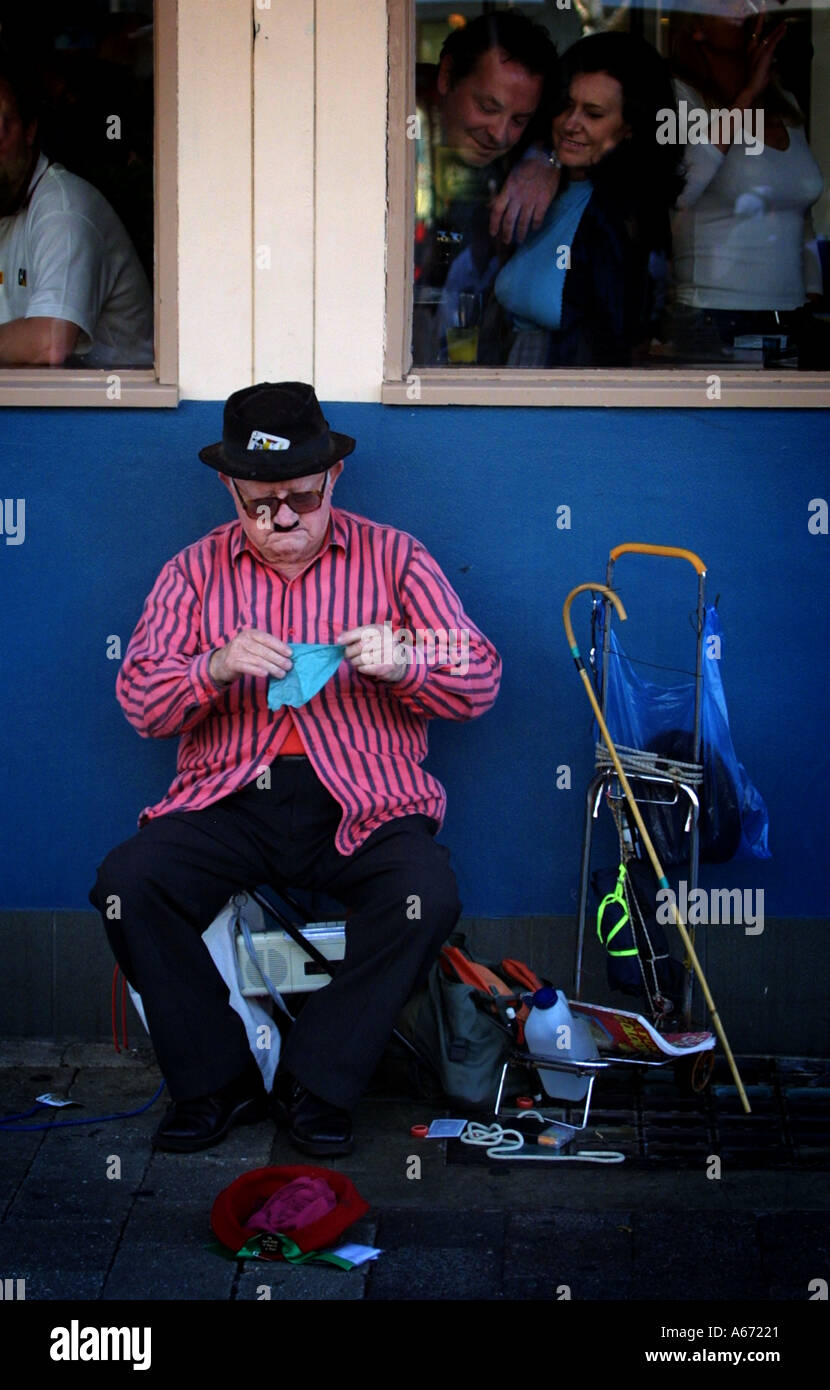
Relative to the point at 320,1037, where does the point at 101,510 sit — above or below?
above

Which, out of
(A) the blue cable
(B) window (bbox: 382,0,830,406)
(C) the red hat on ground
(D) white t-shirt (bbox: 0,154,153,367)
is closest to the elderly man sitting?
(A) the blue cable

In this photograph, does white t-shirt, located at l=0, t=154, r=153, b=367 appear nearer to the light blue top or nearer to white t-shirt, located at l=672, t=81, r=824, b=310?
the light blue top

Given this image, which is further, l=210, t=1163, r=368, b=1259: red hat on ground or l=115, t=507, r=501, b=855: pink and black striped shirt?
l=115, t=507, r=501, b=855: pink and black striped shirt

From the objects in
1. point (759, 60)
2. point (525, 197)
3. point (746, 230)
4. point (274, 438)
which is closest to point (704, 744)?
point (274, 438)

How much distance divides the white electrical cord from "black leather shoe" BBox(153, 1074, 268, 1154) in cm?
53

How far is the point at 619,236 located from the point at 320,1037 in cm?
228

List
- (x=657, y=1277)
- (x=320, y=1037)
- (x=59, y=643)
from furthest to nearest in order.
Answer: (x=59, y=643) < (x=320, y=1037) < (x=657, y=1277)

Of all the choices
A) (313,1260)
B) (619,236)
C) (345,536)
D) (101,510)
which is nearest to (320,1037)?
(313,1260)

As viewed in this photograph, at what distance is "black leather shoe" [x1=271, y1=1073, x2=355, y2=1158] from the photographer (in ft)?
12.9

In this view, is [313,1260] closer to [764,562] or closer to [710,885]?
[710,885]

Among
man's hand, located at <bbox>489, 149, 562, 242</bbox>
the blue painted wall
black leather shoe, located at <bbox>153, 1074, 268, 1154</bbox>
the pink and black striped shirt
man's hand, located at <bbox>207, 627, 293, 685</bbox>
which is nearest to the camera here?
man's hand, located at <bbox>207, 627, 293, 685</bbox>

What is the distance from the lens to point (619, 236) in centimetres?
454

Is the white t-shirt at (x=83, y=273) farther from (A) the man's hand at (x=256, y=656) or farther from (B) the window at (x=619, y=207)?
(A) the man's hand at (x=256, y=656)

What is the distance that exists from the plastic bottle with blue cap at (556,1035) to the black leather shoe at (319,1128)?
502 mm
